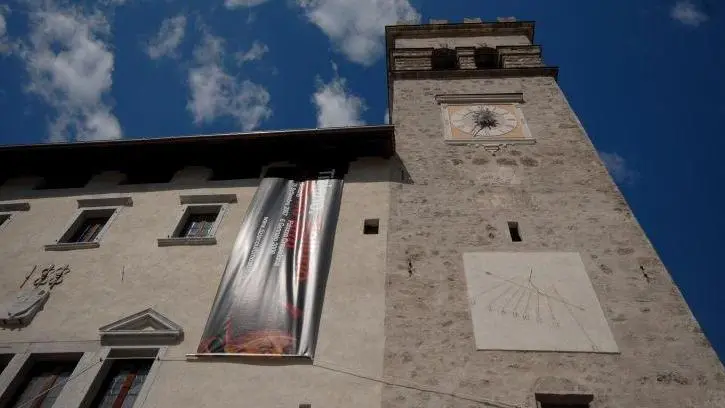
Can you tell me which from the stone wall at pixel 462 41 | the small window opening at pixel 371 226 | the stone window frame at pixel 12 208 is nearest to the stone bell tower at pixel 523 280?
the small window opening at pixel 371 226

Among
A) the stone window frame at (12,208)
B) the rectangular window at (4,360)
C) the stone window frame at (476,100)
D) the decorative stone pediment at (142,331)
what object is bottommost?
the rectangular window at (4,360)

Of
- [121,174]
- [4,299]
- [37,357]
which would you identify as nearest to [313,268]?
[37,357]

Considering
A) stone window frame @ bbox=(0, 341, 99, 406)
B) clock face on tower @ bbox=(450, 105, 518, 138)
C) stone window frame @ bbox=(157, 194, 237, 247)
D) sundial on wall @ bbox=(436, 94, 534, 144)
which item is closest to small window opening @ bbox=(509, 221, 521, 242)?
sundial on wall @ bbox=(436, 94, 534, 144)

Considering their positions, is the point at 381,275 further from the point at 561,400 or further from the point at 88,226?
the point at 88,226

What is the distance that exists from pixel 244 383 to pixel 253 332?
0.74 meters

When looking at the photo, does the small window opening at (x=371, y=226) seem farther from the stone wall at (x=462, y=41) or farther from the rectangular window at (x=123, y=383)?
the stone wall at (x=462, y=41)

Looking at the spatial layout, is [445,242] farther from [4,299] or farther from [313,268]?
[4,299]

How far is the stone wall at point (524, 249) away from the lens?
680cm

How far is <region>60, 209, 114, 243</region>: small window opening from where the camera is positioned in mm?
10242

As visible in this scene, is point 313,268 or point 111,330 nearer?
point 111,330

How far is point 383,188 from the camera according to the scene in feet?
35.2

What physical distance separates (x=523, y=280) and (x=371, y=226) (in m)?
2.80

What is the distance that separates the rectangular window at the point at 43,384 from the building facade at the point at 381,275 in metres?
0.03

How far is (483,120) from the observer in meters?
12.9
